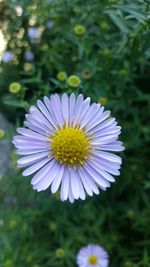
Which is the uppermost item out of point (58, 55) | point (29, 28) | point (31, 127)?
point (29, 28)

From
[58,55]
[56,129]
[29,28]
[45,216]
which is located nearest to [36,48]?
[29,28]

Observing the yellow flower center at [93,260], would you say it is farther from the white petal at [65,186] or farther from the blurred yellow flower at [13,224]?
the white petal at [65,186]

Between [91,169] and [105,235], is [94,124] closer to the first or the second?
[91,169]

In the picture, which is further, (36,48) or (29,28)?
(36,48)

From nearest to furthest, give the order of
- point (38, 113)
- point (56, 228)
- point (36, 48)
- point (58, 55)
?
point (38, 113) < point (56, 228) < point (58, 55) < point (36, 48)

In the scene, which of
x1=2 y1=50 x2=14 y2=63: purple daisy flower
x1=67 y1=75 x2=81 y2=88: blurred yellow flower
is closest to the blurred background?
x1=2 y1=50 x2=14 y2=63: purple daisy flower

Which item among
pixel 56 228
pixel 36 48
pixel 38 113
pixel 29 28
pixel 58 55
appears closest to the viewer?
pixel 38 113
